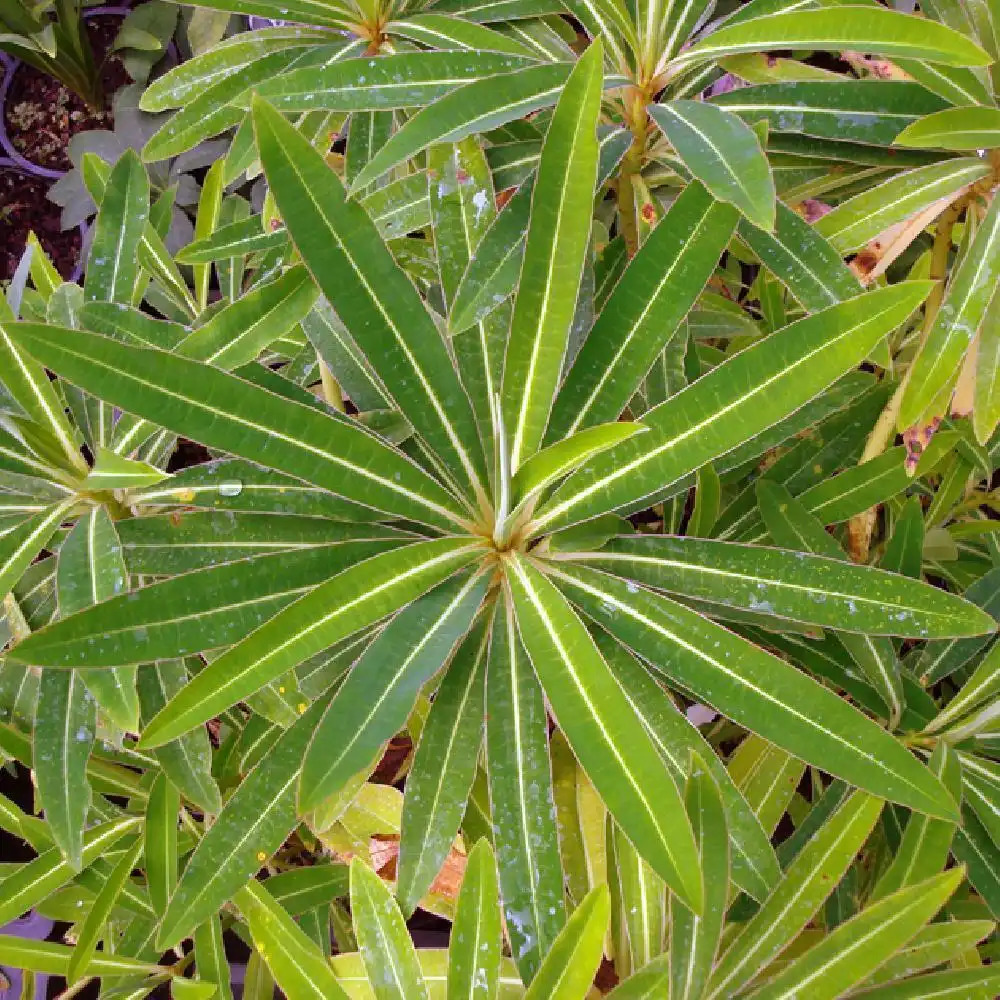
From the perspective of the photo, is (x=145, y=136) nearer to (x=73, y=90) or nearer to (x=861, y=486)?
(x=73, y=90)

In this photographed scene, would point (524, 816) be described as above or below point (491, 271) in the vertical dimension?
below

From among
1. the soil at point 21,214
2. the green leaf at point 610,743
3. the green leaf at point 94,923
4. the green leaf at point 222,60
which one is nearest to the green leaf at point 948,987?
the green leaf at point 610,743

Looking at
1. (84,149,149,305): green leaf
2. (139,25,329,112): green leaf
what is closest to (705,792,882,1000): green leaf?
(84,149,149,305): green leaf

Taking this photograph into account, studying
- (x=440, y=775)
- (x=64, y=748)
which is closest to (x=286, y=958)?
(x=440, y=775)

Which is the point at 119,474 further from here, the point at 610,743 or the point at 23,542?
the point at 610,743

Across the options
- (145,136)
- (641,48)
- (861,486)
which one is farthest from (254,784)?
(145,136)

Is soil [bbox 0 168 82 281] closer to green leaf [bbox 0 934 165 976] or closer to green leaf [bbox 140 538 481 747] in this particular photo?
green leaf [bbox 0 934 165 976]

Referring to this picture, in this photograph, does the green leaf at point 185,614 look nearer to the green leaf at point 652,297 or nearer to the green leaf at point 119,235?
the green leaf at point 652,297
